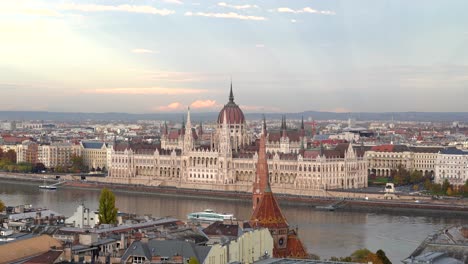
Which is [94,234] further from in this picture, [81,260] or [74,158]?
[74,158]

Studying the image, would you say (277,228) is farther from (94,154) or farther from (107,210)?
(94,154)

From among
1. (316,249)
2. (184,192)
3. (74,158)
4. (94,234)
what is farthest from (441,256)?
(74,158)

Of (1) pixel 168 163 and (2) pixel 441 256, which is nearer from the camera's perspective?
(2) pixel 441 256

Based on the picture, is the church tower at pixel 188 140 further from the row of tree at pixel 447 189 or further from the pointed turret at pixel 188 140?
the row of tree at pixel 447 189

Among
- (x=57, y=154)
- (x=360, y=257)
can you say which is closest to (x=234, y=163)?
(x=57, y=154)

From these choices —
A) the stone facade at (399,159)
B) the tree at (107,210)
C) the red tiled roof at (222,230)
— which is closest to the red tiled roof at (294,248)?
the red tiled roof at (222,230)

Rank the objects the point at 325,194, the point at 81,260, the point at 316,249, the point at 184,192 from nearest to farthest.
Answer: the point at 81,260, the point at 316,249, the point at 325,194, the point at 184,192
